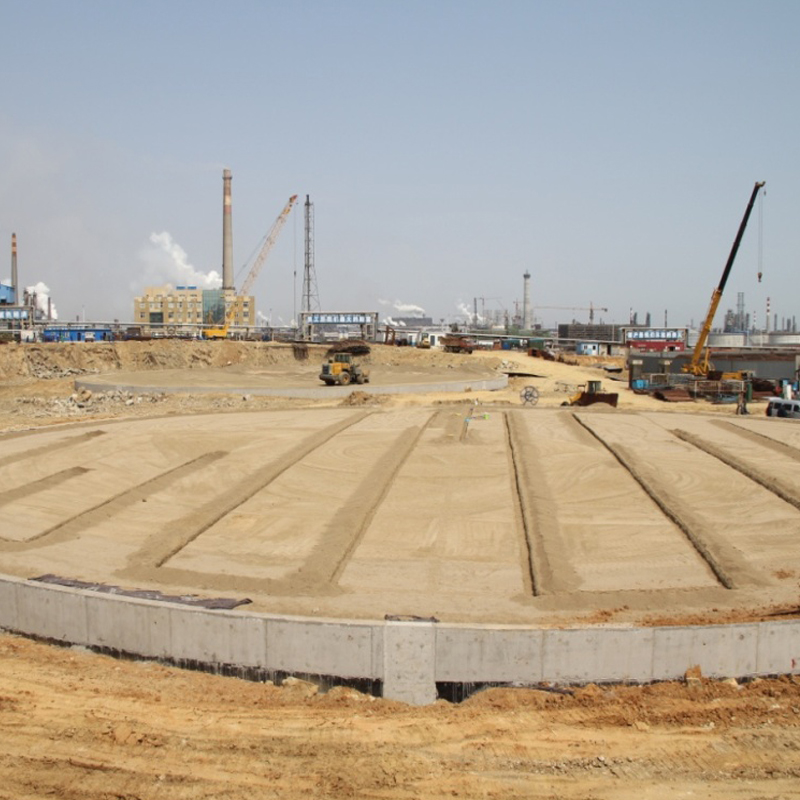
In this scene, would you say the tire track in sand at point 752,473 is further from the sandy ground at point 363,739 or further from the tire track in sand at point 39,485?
the tire track in sand at point 39,485

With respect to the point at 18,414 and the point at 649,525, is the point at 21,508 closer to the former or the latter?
the point at 649,525

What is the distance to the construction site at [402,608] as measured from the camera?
881 centimetres

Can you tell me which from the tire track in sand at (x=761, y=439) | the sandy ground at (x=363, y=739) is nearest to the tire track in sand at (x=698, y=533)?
the sandy ground at (x=363, y=739)

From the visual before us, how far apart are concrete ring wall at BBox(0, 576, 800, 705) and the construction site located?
0.10 feet

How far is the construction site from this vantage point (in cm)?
881

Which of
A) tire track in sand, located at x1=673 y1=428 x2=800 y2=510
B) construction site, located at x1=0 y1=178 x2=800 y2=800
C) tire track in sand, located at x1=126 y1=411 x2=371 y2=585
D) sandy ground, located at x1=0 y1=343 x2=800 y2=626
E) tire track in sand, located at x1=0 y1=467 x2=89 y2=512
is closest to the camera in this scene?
construction site, located at x1=0 y1=178 x2=800 y2=800

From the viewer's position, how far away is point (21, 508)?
18734 mm

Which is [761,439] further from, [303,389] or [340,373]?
[340,373]

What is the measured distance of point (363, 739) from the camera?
929 cm

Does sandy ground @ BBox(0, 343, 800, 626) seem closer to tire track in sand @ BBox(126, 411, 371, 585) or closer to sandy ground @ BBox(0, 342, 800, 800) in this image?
tire track in sand @ BBox(126, 411, 371, 585)

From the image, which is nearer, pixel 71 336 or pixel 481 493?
pixel 481 493

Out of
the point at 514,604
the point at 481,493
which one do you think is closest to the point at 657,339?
the point at 481,493

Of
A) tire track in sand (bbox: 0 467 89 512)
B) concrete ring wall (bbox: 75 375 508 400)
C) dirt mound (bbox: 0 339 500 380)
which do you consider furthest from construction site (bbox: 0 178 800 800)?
dirt mound (bbox: 0 339 500 380)

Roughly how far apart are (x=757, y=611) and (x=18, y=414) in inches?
1383
